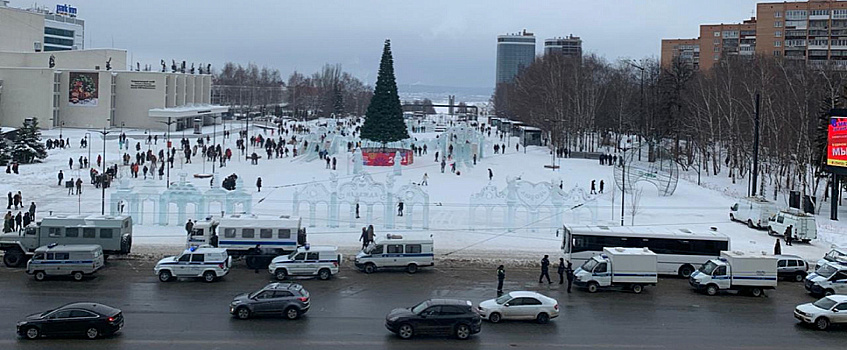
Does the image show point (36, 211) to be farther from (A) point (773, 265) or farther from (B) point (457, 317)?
(A) point (773, 265)

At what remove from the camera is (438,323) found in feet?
57.8

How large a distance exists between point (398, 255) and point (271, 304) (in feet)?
22.5

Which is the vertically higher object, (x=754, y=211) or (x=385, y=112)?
(x=385, y=112)

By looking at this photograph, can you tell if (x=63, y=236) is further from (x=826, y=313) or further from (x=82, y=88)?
(x=82, y=88)

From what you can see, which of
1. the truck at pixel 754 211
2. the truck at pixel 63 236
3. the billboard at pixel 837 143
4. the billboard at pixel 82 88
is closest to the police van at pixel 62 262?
the truck at pixel 63 236

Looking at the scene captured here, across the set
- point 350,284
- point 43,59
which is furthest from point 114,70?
point 350,284

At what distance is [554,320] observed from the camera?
63.8 ft

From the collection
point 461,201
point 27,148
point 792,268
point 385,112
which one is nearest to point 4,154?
point 27,148

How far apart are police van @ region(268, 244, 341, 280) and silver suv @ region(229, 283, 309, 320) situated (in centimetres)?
475

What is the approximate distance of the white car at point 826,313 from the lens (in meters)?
18.9

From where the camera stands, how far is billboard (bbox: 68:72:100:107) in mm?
A: 82750

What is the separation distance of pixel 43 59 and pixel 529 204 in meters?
71.9

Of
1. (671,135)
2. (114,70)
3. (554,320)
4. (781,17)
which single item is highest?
(781,17)

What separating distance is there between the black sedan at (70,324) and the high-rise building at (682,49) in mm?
111803
